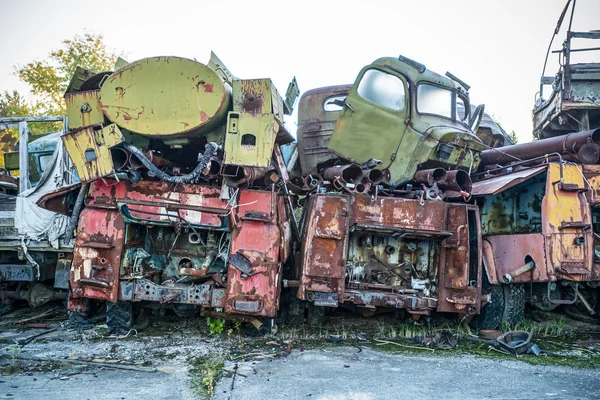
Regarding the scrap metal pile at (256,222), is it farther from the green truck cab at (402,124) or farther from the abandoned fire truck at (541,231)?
the green truck cab at (402,124)

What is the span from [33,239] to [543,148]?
6.93 metres

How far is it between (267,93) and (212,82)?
1.90 feet

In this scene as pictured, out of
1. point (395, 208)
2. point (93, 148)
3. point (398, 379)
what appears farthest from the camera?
point (395, 208)

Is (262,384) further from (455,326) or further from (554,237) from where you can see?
(554,237)

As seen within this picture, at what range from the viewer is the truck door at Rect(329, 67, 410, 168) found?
6723 millimetres

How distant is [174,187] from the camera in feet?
17.6

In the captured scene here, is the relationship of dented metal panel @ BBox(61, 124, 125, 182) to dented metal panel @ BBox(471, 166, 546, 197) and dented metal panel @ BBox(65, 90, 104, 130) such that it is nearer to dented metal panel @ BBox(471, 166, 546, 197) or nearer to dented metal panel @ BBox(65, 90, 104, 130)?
dented metal panel @ BBox(65, 90, 104, 130)

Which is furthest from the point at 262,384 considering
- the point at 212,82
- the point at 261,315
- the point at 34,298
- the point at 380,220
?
the point at 34,298

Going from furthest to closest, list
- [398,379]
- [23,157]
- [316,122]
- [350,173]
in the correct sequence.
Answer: [316,122], [23,157], [350,173], [398,379]

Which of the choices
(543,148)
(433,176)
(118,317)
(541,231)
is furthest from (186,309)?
(543,148)

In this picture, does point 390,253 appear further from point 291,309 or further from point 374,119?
point 374,119

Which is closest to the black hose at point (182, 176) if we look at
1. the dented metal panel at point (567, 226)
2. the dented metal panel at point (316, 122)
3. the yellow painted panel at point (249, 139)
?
the yellow painted panel at point (249, 139)

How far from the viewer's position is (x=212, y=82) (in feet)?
17.1

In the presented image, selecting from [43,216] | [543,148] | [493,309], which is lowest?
[493,309]
